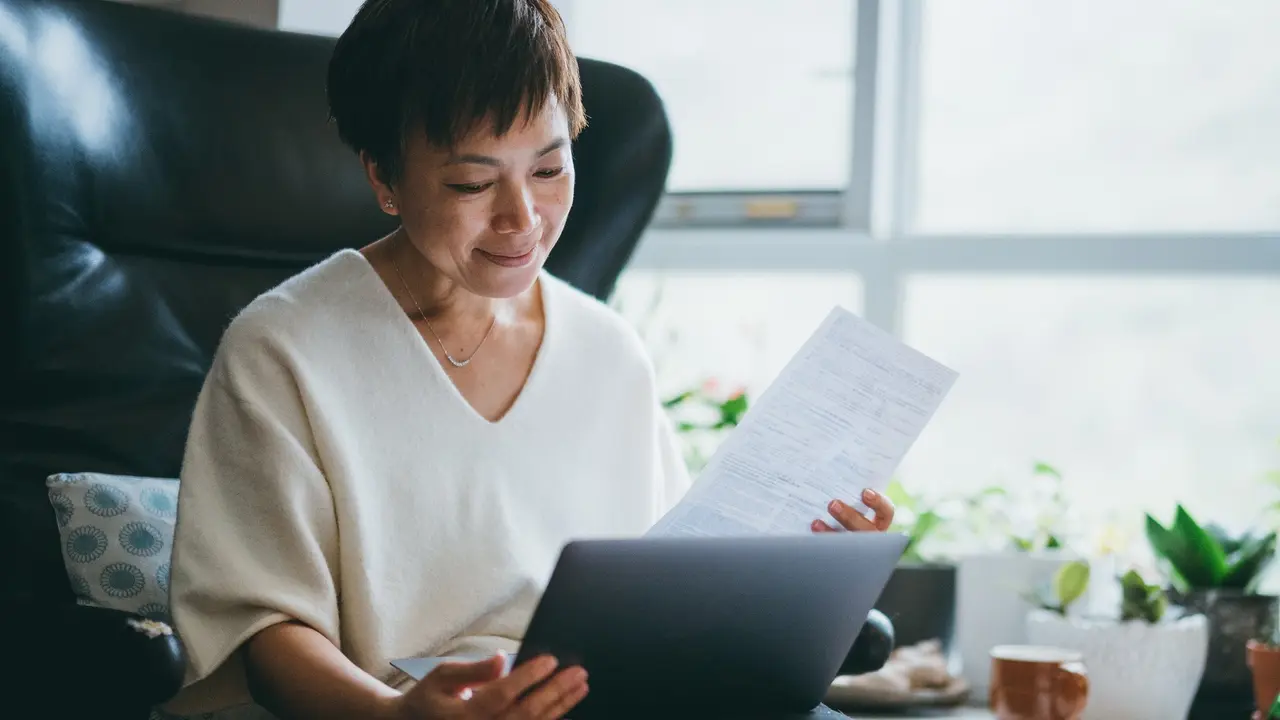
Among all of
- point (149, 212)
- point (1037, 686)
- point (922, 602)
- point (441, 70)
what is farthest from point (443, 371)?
point (922, 602)

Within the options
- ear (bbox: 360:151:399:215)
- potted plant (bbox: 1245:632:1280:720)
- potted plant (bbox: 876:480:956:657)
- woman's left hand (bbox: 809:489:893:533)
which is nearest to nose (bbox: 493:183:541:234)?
ear (bbox: 360:151:399:215)

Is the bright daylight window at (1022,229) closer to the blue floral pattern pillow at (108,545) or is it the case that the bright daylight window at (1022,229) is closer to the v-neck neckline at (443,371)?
the v-neck neckline at (443,371)

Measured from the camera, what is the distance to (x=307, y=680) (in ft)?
3.49

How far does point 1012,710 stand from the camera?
1911 mm

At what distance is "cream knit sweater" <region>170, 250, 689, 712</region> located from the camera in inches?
44.5

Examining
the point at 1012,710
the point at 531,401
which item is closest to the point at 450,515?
the point at 531,401

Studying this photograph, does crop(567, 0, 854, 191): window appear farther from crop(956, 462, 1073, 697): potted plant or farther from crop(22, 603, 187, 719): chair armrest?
crop(22, 603, 187, 719): chair armrest

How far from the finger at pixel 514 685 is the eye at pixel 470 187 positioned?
0.45 metres

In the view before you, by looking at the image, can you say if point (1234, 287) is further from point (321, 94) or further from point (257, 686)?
point (257, 686)

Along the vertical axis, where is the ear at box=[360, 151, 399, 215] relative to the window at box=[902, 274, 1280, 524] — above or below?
above

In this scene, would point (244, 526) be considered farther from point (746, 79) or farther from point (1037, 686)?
point (746, 79)

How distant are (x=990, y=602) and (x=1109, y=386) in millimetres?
474

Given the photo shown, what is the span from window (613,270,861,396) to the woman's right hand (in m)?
1.66

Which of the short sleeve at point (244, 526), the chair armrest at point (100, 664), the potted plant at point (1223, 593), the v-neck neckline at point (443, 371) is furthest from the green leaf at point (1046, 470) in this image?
the chair armrest at point (100, 664)
